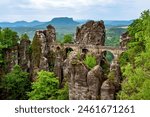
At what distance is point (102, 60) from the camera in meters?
66.3

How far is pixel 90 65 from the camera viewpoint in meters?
53.1

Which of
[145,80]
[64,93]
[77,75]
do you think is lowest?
[64,93]

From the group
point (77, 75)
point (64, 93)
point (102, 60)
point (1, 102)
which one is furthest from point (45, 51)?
point (1, 102)

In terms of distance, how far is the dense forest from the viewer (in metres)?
30.8

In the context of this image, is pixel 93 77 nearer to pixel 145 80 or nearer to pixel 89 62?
pixel 89 62

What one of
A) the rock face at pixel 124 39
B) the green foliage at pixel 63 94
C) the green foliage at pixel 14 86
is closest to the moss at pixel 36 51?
the green foliage at pixel 14 86

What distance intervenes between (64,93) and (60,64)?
15.6 meters

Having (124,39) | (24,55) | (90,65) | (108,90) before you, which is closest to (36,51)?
(24,55)

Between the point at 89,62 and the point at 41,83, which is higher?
the point at 89,62

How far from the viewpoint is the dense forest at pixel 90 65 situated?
101 ft

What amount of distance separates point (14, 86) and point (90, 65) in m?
21.6

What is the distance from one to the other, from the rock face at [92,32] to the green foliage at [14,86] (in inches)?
499

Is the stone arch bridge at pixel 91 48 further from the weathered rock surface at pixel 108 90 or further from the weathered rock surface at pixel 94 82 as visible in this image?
the weathered rock surface at pixel 108 90

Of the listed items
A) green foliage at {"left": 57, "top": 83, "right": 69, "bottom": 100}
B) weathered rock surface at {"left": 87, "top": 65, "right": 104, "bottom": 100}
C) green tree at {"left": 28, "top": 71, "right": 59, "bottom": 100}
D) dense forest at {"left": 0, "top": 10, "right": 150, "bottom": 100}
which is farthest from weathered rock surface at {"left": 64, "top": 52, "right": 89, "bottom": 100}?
green tree at {"left": 28, "top": 71, "right": 59, "bottom": 100}
